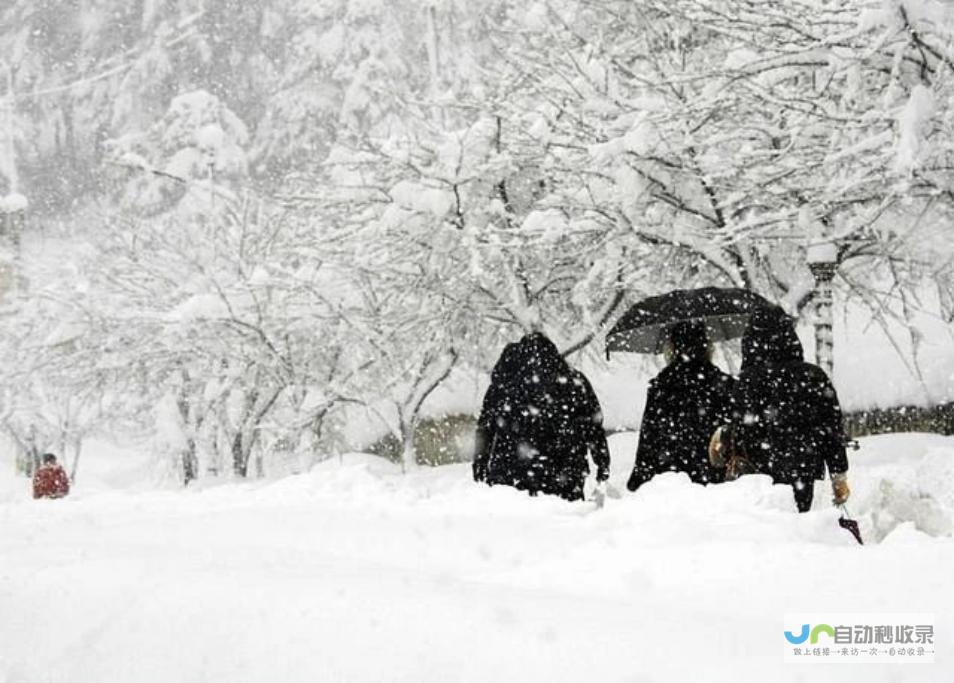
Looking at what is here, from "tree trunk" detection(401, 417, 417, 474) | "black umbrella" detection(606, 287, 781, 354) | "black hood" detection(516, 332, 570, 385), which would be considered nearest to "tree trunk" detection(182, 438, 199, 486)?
"tree trunk" detection(401, 417, 417, 474)

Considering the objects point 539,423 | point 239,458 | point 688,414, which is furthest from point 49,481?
point 688,414

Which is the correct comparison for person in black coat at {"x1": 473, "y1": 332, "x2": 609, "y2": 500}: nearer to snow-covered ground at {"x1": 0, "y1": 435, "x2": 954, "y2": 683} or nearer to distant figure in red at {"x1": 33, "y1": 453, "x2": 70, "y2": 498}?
snow-covered ground at {"x1": 0, "y1": 435, "x2": 954, "y2": 683}

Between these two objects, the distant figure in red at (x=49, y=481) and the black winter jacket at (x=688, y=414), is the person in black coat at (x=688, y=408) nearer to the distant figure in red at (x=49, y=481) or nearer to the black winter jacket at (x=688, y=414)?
the black winter jacket at (x=688, y=414)

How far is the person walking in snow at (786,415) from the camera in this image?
16.8ft

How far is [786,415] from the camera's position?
521cm

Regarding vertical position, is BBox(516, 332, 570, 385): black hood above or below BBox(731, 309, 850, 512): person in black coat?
above

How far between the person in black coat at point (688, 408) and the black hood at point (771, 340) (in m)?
0.25

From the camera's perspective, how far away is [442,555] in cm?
375

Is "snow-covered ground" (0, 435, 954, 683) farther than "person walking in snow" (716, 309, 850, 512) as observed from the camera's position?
No

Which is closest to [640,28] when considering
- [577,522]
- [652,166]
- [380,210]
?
[652,166]

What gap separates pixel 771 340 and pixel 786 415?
45 centimetres

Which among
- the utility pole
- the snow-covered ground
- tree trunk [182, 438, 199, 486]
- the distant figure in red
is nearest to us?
the snow-covered ground

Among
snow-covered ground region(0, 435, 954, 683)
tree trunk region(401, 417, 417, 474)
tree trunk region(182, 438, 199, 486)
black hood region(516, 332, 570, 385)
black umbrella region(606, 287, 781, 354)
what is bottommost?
tree trunk region(182, 438, 199, 486)

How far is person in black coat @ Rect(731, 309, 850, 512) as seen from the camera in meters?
5.11
